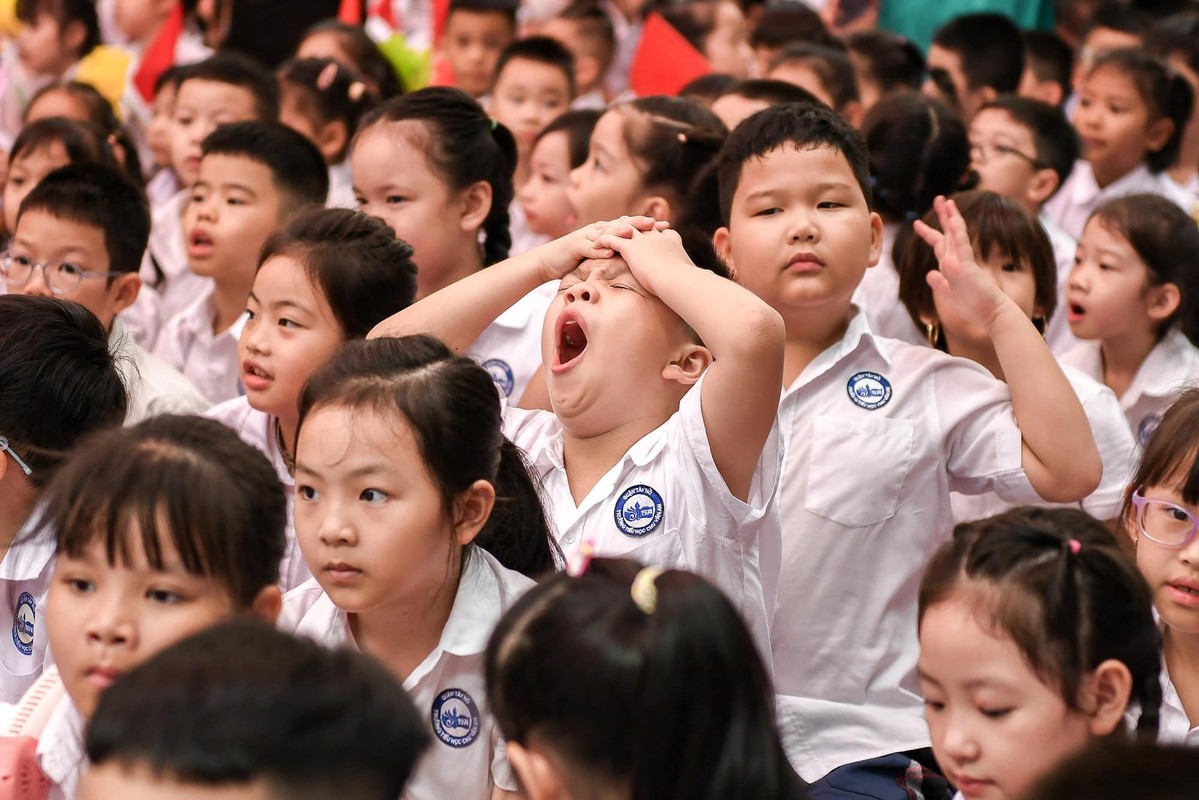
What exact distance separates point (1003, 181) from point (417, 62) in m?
2.35

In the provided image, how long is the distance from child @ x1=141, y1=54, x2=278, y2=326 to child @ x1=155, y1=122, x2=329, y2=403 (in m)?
0.79

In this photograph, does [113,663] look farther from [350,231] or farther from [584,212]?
[584,212]

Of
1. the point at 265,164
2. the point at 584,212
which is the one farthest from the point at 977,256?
the point at 265,164

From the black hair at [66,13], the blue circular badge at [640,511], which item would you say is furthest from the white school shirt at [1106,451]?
the black hair at [66,13]

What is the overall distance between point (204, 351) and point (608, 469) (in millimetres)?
1806

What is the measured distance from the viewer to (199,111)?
187 inches

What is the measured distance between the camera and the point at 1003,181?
4.33 metres

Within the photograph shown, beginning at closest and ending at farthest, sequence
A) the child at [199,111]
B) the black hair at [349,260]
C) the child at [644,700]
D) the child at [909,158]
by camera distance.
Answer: the child at [644,700] < the black hair at [349,260] < the child at [909,158] < the child at [199,111]

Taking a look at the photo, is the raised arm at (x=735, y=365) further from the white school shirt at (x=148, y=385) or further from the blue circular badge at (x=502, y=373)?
the white school shirt at (x=148, y=385)

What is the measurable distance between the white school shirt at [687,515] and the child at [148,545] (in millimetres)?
564

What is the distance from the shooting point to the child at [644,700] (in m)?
1.50

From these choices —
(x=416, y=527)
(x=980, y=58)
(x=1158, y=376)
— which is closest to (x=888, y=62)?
(x=980, y=58)

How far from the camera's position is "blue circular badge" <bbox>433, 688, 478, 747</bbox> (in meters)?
2.14

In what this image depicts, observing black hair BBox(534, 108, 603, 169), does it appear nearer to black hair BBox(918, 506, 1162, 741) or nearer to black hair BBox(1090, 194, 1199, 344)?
black hair BBox(1090, 194, 1199, 344)
